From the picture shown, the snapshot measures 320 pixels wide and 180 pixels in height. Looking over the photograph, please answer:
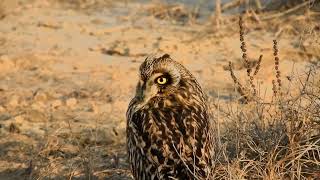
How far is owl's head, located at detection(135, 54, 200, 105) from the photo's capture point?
458cm

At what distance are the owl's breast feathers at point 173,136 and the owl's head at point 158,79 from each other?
4cm

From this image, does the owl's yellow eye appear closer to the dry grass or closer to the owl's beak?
the owl's beak

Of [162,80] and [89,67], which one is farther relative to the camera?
[89,67]

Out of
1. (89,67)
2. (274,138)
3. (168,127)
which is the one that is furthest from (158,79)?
(89,67)

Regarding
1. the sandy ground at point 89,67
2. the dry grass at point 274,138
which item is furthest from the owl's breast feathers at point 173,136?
the sandy ground at point 89,67

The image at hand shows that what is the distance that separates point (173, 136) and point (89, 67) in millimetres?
4157

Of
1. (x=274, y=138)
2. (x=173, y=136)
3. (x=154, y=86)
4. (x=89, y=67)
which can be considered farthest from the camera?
(x=89, y=67)

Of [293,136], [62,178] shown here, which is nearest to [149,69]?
[293,136]

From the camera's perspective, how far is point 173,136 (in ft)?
Result: 14.5

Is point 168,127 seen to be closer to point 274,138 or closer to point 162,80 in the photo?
point 162,80

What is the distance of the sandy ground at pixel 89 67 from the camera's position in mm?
6117

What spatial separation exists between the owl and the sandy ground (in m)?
0.99

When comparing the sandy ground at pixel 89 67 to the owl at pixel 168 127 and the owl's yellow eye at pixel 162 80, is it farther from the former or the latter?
the owl's yellow eye at pixel 162 80

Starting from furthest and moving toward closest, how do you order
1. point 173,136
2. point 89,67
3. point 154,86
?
point 89,67
point 154,86
point 173,136
